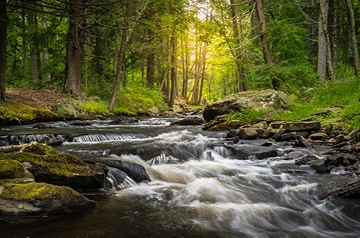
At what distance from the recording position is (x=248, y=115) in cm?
1258

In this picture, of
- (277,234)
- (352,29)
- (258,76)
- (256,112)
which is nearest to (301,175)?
Answer: (277,234)

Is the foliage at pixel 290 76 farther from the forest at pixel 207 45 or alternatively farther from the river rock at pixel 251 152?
the river rock at pixel 251 152

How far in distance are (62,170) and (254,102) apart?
9993 mm

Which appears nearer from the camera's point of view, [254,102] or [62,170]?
[62,170]

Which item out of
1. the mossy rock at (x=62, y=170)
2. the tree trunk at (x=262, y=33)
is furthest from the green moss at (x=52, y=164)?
the tree trunk at (x=262, y=33)

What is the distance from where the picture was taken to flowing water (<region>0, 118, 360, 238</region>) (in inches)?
144

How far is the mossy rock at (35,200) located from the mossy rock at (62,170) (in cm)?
62

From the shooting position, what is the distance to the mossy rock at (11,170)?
13.6 ft

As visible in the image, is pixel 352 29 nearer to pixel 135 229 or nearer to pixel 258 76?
pixel 258 76

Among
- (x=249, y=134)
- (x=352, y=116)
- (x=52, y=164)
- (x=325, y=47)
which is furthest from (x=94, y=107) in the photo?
(x=352, y=116)

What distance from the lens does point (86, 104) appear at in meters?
16.8

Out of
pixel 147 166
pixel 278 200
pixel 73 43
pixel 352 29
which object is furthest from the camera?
pixel 73 43

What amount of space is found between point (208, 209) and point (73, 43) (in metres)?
14.1

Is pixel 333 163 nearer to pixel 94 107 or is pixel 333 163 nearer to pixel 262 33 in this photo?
pixel 262 33
